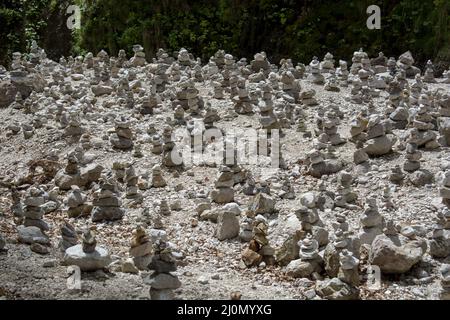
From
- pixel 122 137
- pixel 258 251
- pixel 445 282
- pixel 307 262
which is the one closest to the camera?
pixel 445 282

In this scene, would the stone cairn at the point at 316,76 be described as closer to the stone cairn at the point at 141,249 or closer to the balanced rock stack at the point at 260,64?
the balanced rock stack at the point at 260,64

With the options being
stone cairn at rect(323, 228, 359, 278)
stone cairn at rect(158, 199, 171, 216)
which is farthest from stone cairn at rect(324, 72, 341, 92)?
stone cairn at rect(323, 228, 359, 278)

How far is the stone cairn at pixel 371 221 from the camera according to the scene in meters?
6.08

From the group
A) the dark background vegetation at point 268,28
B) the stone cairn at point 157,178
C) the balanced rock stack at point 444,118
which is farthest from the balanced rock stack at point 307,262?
the dark background vegetation at point 268,28

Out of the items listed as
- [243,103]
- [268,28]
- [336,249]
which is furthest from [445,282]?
[268,28]

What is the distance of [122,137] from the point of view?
8742 mm

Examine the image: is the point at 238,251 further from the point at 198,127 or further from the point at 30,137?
the point at 30,137

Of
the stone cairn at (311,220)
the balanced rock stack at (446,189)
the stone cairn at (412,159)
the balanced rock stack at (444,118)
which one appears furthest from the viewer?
the balanced rock stack at (444,118)

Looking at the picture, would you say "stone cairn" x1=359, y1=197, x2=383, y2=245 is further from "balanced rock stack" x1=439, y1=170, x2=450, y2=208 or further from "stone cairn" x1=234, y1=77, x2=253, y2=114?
"stone cairn" x1=234, y1=77, x2=253, y2=114

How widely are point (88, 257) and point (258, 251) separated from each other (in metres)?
1.42

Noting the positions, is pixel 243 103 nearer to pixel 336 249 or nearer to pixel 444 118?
pixel 444 118

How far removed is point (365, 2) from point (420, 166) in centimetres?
728

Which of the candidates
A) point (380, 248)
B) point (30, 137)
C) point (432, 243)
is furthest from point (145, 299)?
point (30, 137)

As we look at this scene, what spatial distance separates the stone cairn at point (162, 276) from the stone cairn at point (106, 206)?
2.35 m
